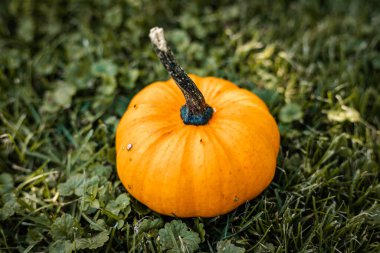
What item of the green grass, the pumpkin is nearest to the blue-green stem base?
the pumpkin

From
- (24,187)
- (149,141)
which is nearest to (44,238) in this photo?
(24,187)

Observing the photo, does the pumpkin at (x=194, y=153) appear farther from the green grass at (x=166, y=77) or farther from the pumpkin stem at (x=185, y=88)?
the green grass at (x=166, y=77)

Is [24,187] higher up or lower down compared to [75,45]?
lower down

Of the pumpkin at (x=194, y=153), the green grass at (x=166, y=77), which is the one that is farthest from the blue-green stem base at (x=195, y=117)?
the green grass at (x=166, y=77)

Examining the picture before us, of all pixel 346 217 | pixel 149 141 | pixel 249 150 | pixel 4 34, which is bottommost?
pixel 346 217

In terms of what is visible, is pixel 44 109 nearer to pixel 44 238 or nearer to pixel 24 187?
pixel 24 187

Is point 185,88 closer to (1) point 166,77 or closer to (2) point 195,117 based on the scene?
(2) point 195,117

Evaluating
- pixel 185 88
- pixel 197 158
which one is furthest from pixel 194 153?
pixel 185 88
